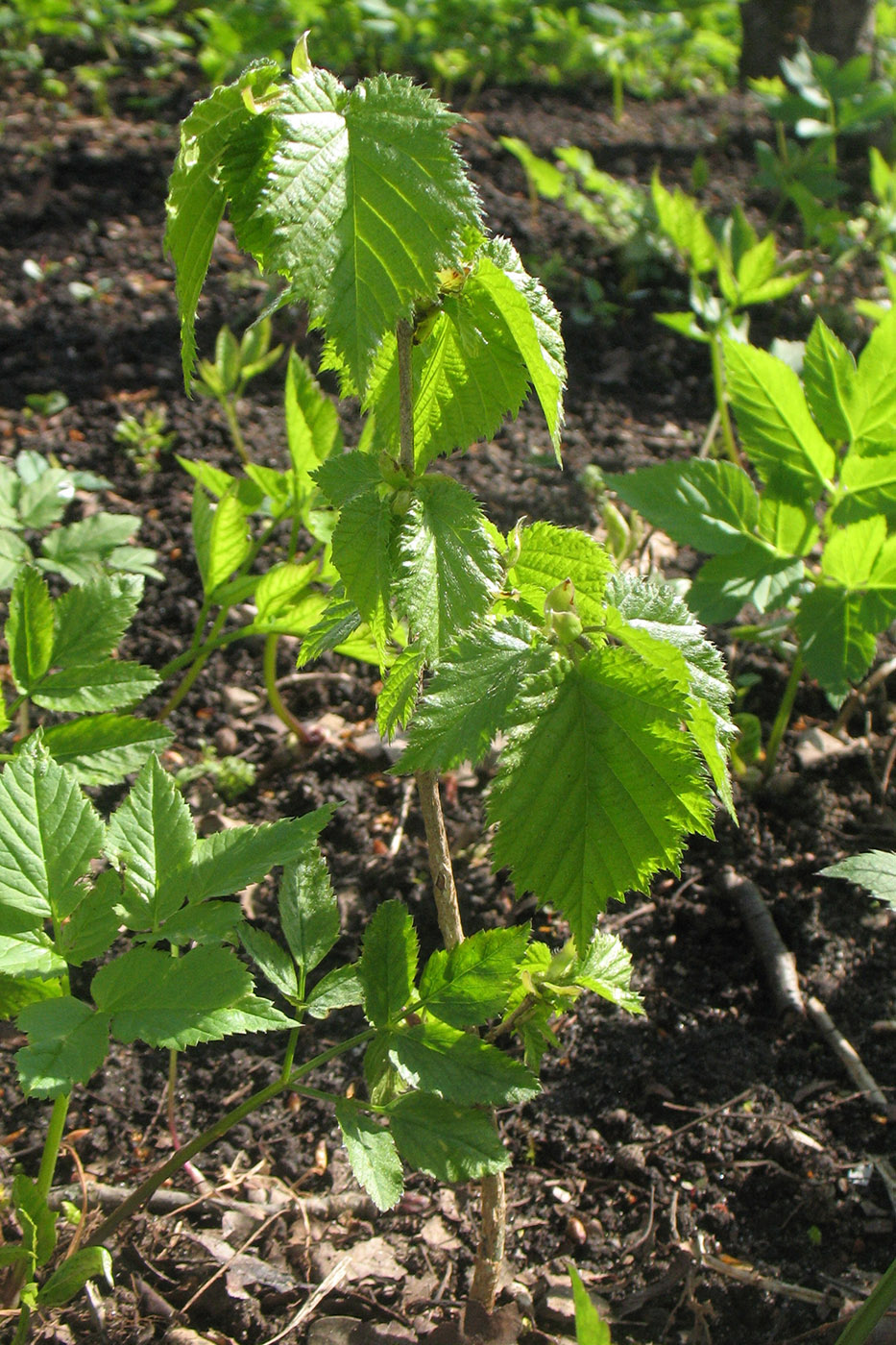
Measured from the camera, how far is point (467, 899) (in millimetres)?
2051

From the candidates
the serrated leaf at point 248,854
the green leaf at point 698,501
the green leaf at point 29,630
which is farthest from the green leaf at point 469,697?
the green leaf at point 698,501

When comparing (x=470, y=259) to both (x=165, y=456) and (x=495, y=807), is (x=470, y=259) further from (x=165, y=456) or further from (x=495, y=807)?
(x=165, y=456)

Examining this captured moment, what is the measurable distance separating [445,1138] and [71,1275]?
1.61ft

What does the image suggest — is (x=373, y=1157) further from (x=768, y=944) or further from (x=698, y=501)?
(x=698, y=501)

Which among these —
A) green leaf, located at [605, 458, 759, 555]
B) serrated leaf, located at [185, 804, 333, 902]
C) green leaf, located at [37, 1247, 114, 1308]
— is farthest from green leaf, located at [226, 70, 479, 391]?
green leaf, located at [605, 458, 759, 555]

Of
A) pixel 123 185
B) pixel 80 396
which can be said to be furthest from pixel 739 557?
pixel 123 185

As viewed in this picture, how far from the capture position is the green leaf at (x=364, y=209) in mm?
877

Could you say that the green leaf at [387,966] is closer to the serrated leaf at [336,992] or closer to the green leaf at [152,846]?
the serrated leaf at [336,992]

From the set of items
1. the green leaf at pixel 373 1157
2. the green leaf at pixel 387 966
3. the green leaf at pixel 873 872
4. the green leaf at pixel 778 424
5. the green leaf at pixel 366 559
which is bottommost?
the green leaf at pixel 373 1157

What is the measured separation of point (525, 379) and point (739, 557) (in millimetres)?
1036

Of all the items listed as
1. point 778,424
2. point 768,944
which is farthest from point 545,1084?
point 778,424

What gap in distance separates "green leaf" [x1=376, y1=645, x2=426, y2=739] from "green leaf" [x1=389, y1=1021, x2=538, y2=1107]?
37cm

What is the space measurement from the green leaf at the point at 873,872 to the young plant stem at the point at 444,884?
0.44 meters

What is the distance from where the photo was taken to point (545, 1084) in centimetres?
179
